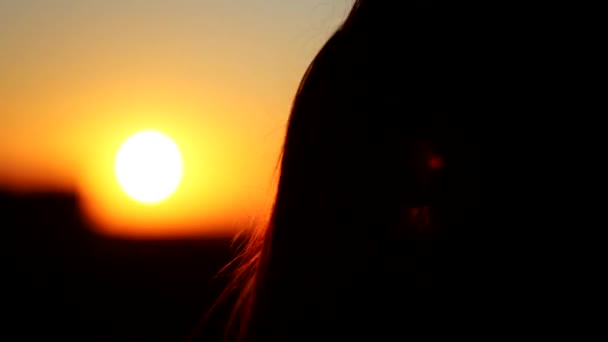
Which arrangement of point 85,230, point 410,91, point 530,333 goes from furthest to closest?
point 85,230
point 410,91
point 530,333

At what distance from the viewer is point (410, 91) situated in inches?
46.4

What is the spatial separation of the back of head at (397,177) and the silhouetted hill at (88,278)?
678 centimetres

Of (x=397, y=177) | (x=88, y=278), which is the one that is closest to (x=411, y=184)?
(x=397, y=177)

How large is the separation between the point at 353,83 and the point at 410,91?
89 millimetres

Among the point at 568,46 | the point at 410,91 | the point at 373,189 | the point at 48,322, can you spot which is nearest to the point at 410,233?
the point at 373,189

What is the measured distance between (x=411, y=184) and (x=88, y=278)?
16124mm

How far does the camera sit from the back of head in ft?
3.73

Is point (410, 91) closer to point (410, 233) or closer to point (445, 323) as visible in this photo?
point (410, 233)

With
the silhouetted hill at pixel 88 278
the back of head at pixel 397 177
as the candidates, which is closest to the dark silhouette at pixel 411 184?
the back of head at pixel 397 177

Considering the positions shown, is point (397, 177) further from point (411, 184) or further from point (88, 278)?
point (88, 278)

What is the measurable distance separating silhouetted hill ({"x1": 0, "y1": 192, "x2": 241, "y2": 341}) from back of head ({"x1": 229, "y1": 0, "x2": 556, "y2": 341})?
6775 mm

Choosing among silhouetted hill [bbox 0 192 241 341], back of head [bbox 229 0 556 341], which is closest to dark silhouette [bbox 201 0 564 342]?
back of head [bbox 229 0 556 341]

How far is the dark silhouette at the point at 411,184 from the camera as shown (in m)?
1.12

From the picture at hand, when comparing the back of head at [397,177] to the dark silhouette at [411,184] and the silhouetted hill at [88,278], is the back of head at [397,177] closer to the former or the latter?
the dark silhouette at [411,184]
